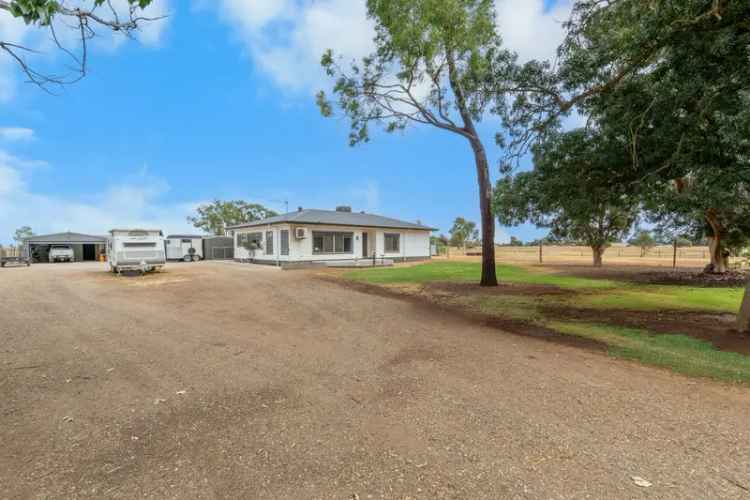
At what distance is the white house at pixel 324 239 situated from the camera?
20.9 m

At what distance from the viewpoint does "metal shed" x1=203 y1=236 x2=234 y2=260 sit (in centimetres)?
2948

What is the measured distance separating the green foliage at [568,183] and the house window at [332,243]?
14.7 meters

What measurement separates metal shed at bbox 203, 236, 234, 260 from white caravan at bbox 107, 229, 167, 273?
12983 millimetres

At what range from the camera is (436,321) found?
7.02 metres

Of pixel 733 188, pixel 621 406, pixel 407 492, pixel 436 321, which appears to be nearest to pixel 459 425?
pixel 407 492

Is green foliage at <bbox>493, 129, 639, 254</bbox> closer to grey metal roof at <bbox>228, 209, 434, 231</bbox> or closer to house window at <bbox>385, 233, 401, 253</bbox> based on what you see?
grey metal roof at <bbox>228, 209, 434, 231</bbox>

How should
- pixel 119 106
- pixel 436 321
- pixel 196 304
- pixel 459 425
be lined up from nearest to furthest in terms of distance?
pixel 459 425, pixel 436 321, pixel 196 304, pixel 119 106

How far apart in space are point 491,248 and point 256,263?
1613 cm

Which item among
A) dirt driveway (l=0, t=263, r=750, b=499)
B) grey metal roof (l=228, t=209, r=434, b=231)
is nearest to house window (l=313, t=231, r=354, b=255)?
grey metal roof (l=228, t=209, r=434, b=231)

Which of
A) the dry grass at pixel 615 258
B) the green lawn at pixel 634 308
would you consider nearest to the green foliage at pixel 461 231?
the dry grass at pixel 615 258

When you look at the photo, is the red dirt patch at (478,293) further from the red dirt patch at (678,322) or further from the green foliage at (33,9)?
the green foliage at (33,9)

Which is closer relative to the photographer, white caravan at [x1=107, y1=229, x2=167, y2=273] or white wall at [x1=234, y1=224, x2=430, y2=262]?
white caravan at [x1=107, y1=229, x2=167, y2=273]

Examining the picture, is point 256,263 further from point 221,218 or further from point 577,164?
point 221,218

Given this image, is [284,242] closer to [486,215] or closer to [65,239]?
[486,215]
